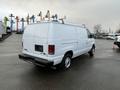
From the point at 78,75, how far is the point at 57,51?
133cm

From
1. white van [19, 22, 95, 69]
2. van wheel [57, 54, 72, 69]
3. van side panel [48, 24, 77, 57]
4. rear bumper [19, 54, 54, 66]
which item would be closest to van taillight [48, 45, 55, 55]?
white van [19, 22, 95, 69]

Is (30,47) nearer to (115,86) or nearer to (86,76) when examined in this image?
(86,76)

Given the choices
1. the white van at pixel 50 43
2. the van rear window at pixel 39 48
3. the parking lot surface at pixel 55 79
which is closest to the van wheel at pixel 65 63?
the white van at pixel 50 43

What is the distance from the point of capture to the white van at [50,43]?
206 inches

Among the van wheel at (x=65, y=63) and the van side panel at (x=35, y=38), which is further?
the van wheel at (x=65, y=63)

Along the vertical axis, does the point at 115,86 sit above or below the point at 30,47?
below

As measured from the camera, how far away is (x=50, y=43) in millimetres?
5156

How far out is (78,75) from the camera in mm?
5473

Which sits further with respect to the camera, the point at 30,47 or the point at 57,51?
the point at 30,47

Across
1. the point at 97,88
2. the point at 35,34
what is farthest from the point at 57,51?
the point at 97,88

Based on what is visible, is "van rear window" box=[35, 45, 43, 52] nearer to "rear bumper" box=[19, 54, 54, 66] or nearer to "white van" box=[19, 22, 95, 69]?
"white van" box=[19, 22, 95, 69]

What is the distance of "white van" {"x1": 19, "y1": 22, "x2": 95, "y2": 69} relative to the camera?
5.23 m

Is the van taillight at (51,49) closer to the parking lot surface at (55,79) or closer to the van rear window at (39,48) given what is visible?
the van rear window at (39,48)

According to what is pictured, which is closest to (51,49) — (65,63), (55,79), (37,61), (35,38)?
(37,61)
